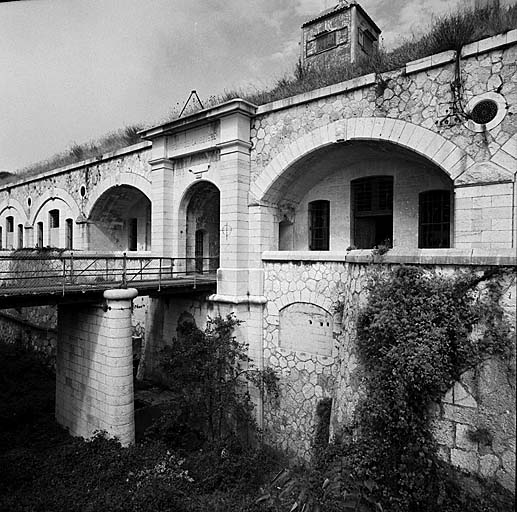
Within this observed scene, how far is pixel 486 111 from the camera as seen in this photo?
6.81 meters

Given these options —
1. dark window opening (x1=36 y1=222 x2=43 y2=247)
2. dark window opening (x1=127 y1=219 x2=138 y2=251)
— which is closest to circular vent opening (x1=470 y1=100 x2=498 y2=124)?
dark window opening (x1=127 y1=219 x2=138 y2=251)

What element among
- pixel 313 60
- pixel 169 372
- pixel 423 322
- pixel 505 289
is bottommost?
pixel 169 372

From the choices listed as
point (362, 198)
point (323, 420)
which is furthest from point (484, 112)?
point (323, 420)

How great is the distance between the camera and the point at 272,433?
9.38 meters

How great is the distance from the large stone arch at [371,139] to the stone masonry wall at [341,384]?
2.17 metres

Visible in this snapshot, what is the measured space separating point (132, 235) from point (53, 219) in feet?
15.3

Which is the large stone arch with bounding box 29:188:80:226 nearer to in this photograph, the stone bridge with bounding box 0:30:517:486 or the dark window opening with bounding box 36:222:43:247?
the dark window opening with bounding box 36:222:43:247

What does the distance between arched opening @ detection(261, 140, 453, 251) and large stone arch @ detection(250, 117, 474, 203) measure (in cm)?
16

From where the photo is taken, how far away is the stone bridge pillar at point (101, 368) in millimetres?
8031

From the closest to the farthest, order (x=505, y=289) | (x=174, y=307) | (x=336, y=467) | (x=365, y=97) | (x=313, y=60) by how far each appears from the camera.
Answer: (x=505, y=289) → (x=336, y=467) → (x=365, y=97) → (x=174, y=307) → (x=313, y=60)

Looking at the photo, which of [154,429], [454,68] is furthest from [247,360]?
[454,68]

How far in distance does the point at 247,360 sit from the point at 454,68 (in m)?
7.60

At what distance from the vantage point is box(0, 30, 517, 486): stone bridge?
672 centimetres

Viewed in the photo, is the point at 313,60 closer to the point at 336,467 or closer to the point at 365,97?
the point at 365,97
